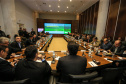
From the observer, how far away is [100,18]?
224 inches

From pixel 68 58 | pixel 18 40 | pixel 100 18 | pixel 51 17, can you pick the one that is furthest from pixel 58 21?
pixel 68 58

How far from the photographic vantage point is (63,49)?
219 inches

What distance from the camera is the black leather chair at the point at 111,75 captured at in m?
1.20

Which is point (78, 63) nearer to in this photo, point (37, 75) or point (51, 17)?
point (37, 75)

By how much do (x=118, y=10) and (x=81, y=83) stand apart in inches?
242

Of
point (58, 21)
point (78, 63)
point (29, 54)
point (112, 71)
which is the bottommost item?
point (112, 71)

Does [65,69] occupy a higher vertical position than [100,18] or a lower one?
lower

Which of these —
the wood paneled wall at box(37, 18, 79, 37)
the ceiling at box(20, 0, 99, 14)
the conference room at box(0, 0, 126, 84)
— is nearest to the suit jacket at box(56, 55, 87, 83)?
the conference room at box(0, 0, 126, 84)

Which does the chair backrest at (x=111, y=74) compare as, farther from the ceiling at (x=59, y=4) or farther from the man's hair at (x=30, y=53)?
the ceiling at (x=59, y=4)

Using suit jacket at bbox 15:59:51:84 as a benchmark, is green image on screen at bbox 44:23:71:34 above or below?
above

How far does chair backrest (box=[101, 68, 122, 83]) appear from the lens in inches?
47.1

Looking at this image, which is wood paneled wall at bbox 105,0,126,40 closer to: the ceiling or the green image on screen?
the ceiling

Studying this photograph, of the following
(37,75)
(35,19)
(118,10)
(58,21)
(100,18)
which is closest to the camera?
(37,75)

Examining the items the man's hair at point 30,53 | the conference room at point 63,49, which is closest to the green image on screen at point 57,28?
the conference room at point 63,49
